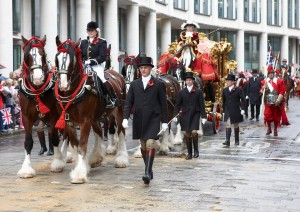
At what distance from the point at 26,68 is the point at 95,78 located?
1.26 metres

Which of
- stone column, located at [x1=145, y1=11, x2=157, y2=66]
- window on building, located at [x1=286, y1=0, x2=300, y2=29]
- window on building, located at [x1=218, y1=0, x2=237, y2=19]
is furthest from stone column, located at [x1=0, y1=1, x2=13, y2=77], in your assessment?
window on building, located at [x1=286, y1=0, x2=300, y2=29]

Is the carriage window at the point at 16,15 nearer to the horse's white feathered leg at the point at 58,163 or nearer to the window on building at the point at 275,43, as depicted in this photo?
the horse's white feathered leg at the point at 58,163

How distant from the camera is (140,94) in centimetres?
1084

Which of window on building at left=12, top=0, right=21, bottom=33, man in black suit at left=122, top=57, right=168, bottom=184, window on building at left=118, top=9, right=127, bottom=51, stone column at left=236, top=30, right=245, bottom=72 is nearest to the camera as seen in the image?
man in black suit at left=122, top=57, right=168, bottom=184

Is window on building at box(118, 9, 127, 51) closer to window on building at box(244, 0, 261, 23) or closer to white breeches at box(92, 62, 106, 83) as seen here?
window on building at box(244, 0, 261, 23)

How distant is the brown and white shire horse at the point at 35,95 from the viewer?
1116 centimetres

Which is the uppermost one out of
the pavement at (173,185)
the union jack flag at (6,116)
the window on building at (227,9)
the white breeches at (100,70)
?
the window on building at (227,9)

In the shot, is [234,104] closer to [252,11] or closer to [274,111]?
[274,111]

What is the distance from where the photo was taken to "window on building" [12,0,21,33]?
3075cm

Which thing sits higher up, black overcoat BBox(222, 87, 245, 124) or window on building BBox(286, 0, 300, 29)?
window on building BBox(286, 0, 300, 29)

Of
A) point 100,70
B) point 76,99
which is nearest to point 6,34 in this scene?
point 100,70

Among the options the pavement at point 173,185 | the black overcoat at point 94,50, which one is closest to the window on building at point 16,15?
the pavement at point 173,185

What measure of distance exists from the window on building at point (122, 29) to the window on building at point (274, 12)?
3329 cm

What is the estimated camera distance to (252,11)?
240 ft
